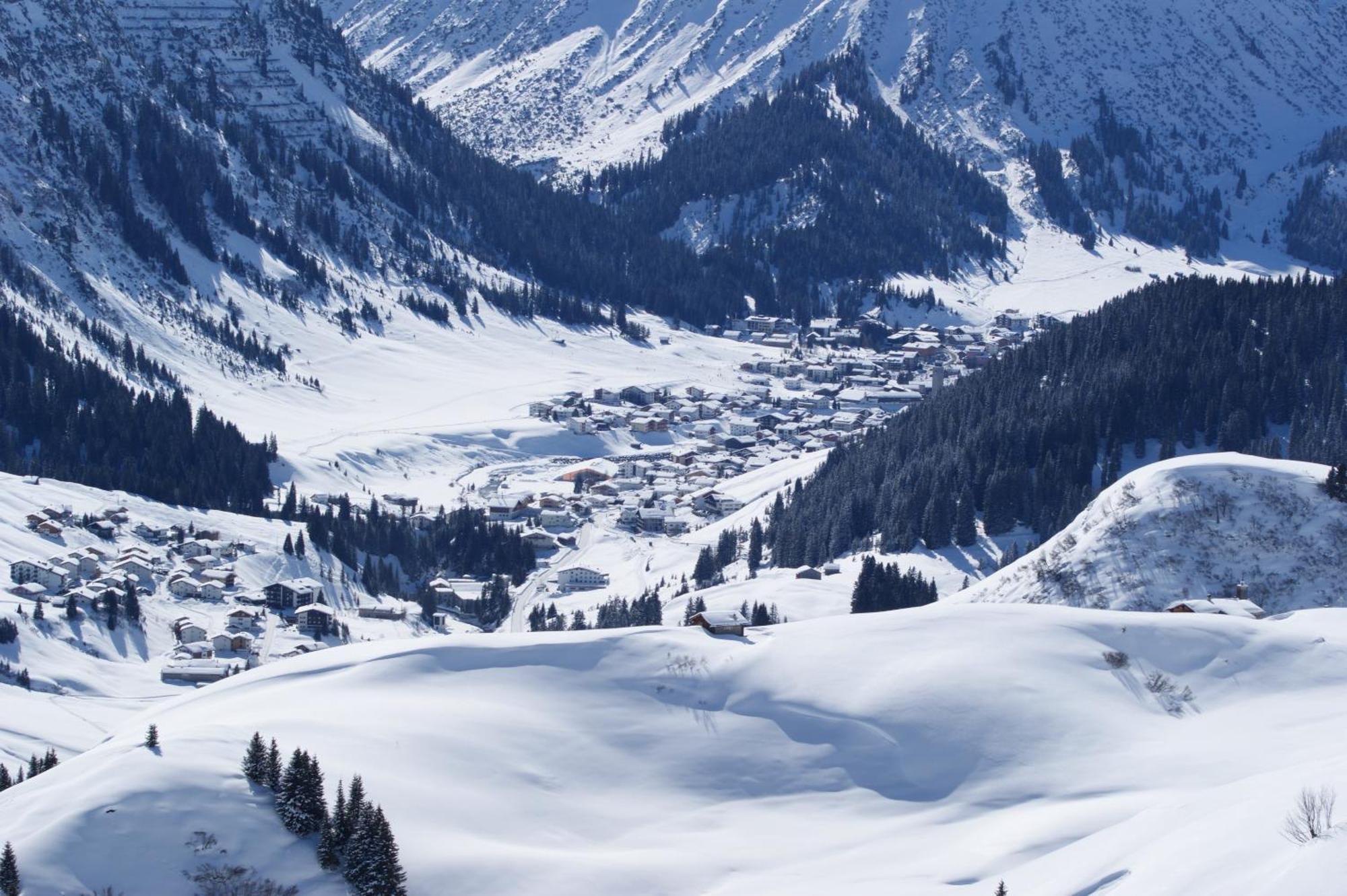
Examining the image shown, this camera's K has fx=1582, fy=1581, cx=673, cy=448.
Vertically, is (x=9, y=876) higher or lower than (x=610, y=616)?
higher

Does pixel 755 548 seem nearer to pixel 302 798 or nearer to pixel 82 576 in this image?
pixel 82 576

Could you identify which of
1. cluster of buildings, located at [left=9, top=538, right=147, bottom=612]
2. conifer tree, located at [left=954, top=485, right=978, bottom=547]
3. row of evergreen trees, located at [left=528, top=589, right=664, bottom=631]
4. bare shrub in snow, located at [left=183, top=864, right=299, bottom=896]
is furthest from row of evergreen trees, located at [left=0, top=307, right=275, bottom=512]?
bare shrub in snow, located at [left=183, top=864, right=299, bottom=896]

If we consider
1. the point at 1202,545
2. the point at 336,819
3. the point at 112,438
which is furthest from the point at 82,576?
the point at 1202,545

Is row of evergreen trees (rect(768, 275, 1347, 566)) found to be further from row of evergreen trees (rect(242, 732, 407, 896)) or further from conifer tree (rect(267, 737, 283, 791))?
row of evergreen trees (rect(242, 732, 407, 896))

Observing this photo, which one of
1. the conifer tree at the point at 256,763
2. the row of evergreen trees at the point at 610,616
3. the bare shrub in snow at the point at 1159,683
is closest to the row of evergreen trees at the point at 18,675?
the row of evergreen trees at the point at 610,616

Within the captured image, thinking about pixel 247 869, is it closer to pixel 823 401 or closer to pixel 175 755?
pixel 175 755

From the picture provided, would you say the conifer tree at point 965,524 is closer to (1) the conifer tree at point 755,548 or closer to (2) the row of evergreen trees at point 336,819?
(1) the conifer tree at point 755,548
